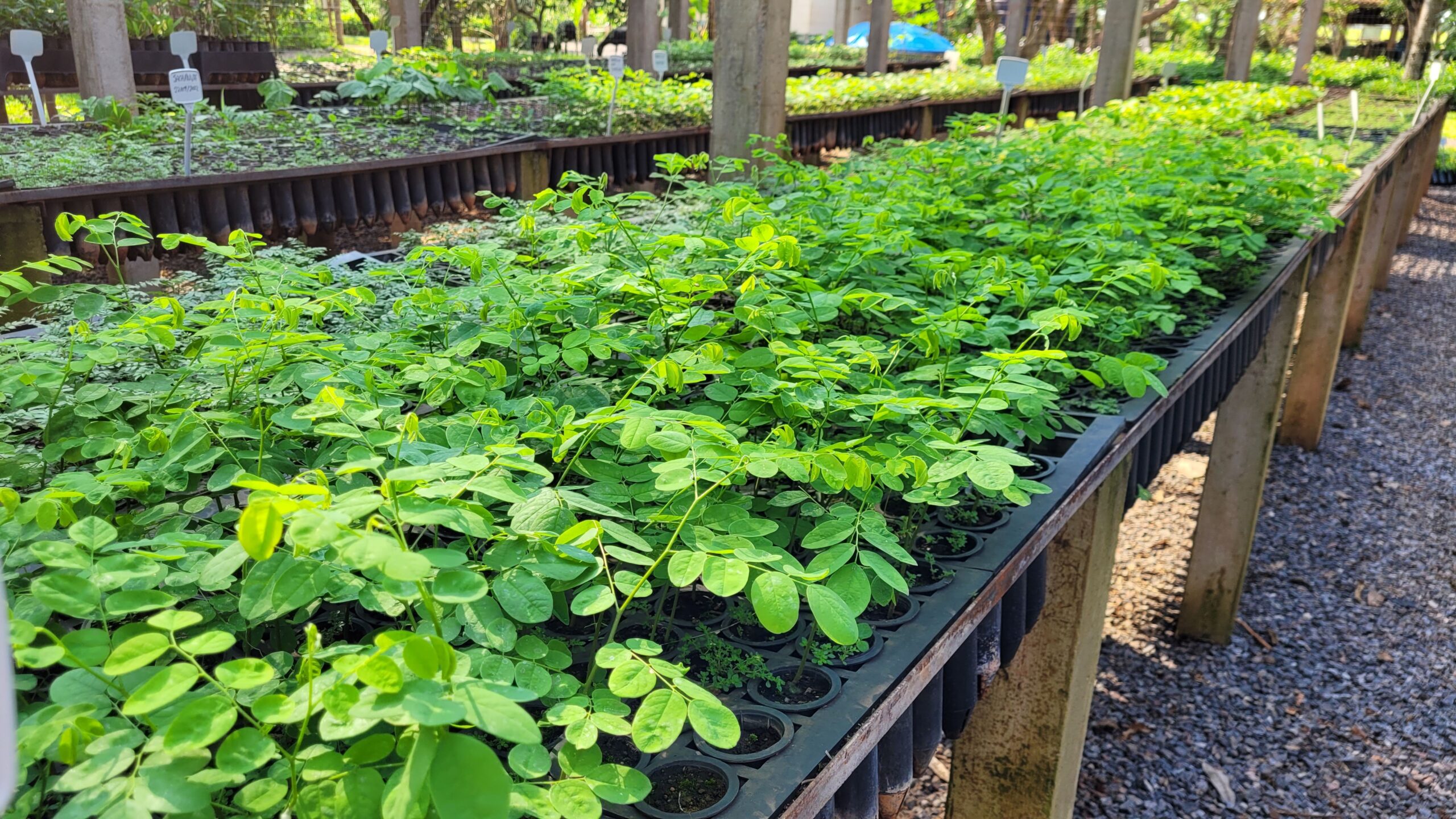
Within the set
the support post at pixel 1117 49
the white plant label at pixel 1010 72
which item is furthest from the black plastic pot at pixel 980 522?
the support post at pixel 1117 49

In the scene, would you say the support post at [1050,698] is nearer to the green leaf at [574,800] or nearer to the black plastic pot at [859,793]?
the black plastic pot at [859,793]

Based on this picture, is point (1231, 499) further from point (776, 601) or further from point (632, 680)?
point (632, 680)

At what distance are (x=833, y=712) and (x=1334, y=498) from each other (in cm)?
649

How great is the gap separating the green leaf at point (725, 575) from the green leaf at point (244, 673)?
41cm

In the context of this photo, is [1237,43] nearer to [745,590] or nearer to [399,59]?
[399,59]

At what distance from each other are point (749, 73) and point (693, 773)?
14.2ft

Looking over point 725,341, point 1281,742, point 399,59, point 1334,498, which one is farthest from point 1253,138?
point 399,59

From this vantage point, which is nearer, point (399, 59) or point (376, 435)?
point (376, 435)

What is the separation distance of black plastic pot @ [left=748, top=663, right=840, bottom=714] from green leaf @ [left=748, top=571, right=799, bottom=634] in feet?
0.52

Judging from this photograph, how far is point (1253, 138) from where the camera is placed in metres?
5.43

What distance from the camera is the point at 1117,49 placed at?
9.10m

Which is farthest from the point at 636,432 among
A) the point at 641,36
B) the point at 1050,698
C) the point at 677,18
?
the point at 677,18

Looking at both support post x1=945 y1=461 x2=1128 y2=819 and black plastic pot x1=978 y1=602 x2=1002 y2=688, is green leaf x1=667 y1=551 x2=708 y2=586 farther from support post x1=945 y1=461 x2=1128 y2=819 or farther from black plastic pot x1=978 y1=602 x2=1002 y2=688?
support post x1=945 y1=461 x2=1128 y2=819

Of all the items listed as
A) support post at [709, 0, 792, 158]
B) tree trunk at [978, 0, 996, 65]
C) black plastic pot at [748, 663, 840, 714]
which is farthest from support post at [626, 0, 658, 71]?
tree trunk at [978, 0, 996, 65]
